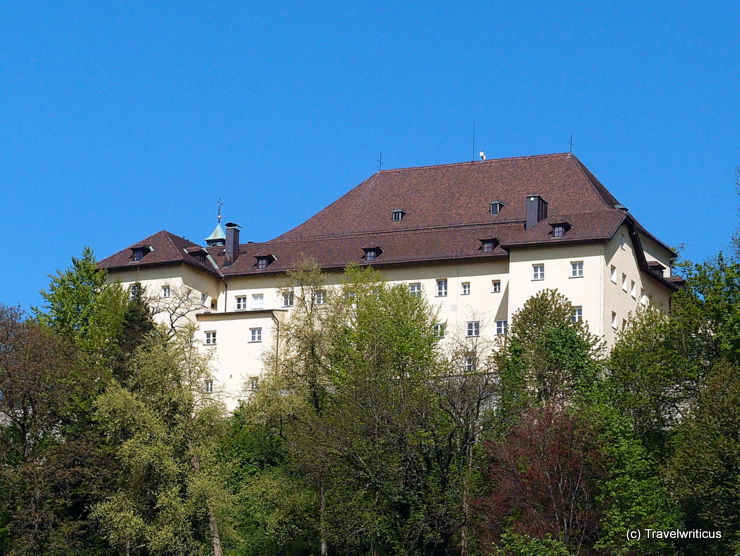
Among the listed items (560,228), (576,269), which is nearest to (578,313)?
(576,269)

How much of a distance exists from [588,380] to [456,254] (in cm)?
1531

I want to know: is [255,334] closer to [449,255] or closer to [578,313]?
[449,255]

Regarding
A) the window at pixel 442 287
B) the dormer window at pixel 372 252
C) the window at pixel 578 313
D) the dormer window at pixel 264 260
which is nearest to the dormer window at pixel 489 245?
the window at pixel 442 287

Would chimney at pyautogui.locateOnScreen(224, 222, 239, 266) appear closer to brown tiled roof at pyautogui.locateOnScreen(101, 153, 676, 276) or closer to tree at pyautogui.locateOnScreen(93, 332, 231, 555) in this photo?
brown tiled roof at pyautogui.locateOnScreen(101, 153, 676, 276)

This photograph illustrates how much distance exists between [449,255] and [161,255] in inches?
590

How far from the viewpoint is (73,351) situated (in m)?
63.2

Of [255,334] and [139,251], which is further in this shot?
[139,251]

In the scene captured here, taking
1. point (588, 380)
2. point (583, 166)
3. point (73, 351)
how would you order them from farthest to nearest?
1. point (583, 166)
2. point (73, 351)
3. point (588, 380)

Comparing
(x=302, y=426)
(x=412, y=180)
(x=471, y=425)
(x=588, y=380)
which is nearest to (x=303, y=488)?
(x=302, y=426)

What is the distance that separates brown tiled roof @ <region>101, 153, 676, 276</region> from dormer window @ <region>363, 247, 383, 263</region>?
0.67 ft

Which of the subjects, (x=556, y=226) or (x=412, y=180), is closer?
(x=556, y=226)

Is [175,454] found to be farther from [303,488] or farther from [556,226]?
[556,226]

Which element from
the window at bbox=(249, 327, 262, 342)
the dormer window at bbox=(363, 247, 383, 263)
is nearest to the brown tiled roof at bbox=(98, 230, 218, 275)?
the window at bbox=(249, 327, 262, 342)

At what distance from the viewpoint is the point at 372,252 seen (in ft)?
239
